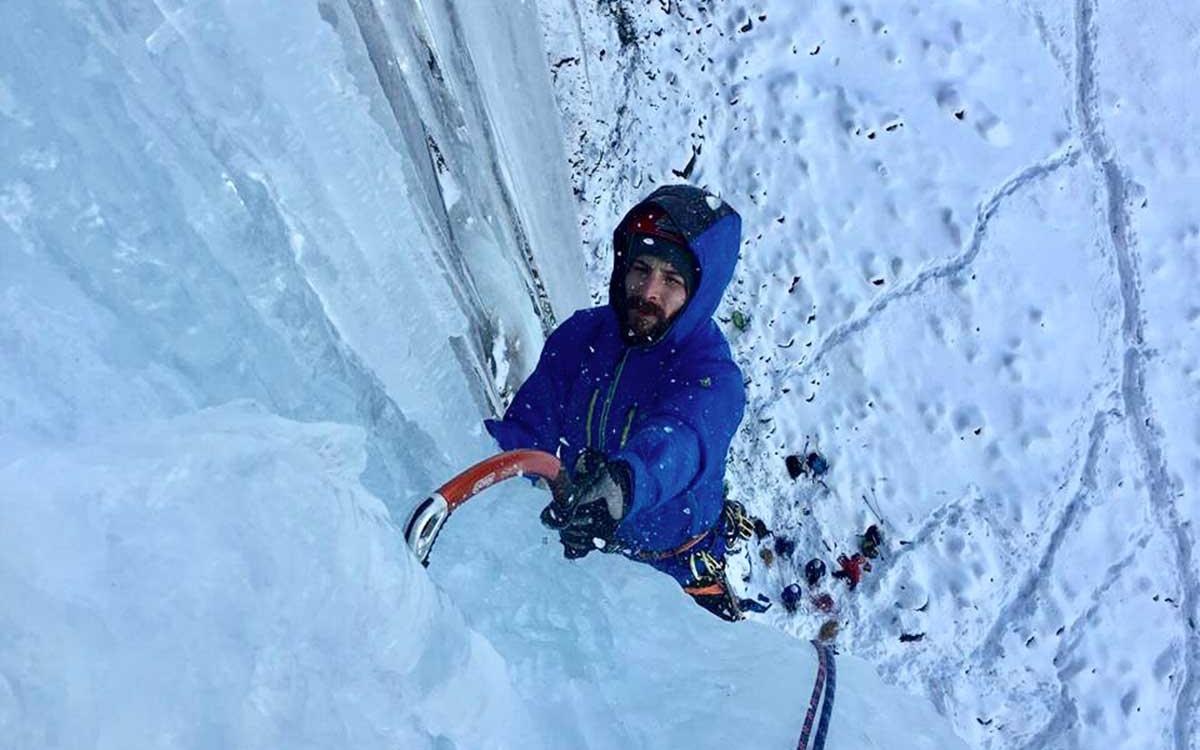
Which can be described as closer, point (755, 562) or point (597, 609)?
point (597, 609)

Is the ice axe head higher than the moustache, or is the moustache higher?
the ice axe head

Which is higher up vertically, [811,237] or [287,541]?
[287,541]

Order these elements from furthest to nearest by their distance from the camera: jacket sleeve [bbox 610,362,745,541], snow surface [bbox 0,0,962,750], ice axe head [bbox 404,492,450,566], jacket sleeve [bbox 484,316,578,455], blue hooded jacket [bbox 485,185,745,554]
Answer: jacket sleeve [bbox 484,316,578,455] → blue hooded jacket [bbox 485,185,745,554] → jacket sleeve [bbox 610,362,745,541] → ice axe head [bbox 404,492,450,566] → snow surface [bbox 0,0,962,750]

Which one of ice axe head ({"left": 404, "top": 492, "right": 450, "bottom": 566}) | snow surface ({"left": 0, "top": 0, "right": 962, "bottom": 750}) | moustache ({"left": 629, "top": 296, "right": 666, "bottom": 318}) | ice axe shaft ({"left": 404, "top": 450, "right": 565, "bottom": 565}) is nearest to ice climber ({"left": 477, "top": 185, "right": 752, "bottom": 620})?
moustache ({"left": 629, "top": 296, "right": 666, "bottom": 318})

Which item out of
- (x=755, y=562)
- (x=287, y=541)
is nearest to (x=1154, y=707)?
(x=755, y=562)

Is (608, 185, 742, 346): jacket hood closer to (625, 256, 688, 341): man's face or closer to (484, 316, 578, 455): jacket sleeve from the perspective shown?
(625, 256, 688, 341): man's face

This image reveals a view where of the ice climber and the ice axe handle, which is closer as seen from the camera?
the ice axe handle

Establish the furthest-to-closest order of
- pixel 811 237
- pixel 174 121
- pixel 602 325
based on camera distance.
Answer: pixel 811 237, pixel 602 325, pixel 174 121

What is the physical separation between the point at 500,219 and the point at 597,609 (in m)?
1.07

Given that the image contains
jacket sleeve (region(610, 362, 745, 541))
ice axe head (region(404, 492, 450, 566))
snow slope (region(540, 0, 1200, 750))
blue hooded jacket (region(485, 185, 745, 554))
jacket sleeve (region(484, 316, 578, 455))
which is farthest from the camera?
snow slope (region(540, 0, 1200, 750))

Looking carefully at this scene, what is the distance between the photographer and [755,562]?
3092mm

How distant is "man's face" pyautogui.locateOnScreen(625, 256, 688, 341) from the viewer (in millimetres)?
1682

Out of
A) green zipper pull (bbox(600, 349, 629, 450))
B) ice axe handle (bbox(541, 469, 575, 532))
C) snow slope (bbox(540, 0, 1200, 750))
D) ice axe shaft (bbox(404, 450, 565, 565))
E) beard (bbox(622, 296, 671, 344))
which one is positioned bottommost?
snow slope (bbox(540, 0, 1200, 750))

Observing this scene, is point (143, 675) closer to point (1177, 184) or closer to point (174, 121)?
point (174, 121)
